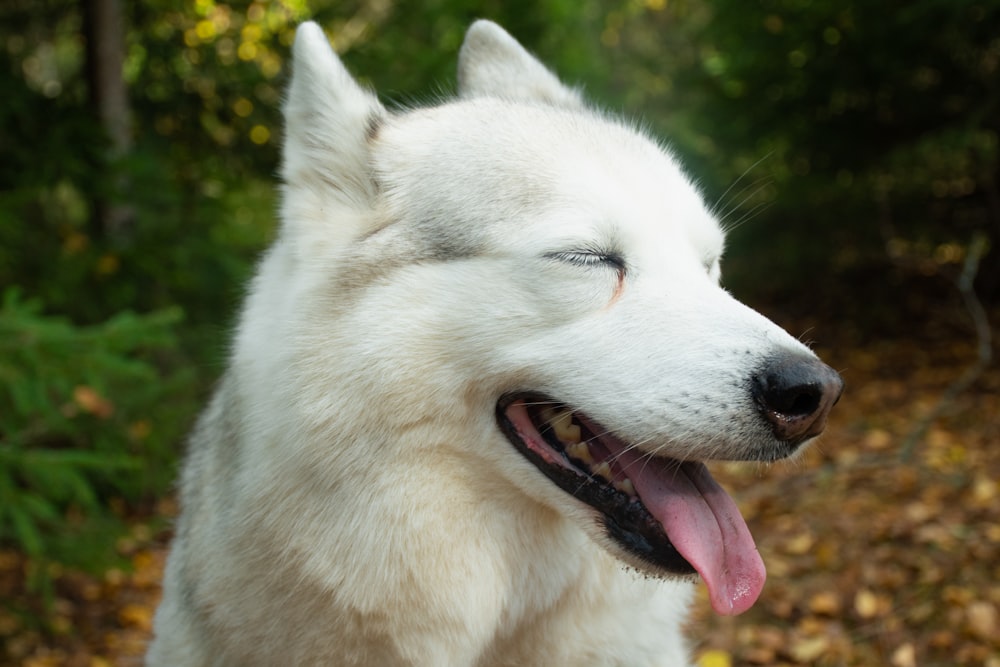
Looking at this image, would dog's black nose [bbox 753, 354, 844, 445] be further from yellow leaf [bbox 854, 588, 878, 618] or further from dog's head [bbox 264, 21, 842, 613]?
yellow leaf [bbox 854, 588, 878, 618]

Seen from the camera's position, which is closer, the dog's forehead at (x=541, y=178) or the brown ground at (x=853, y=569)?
the dog's forehead at (x=541, y=178)

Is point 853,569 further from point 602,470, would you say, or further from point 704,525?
point 602,470

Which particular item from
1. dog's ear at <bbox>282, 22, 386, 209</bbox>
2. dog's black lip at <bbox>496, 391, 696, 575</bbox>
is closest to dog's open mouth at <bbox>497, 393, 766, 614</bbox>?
dog's black lip at <bbox>496, 391, 696, 575</bbox>

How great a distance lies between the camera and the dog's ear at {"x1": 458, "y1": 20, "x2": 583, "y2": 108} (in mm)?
A: 3004

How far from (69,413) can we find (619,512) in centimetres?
377

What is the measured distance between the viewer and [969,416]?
→ 23.2 feet

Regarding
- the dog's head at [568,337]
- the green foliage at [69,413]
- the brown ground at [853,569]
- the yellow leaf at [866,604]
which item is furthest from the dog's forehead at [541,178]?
the yellow leaf at [866,604]

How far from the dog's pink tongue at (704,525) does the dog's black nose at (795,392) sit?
280mm

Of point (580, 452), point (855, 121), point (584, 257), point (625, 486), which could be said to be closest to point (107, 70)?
point (584, 257)

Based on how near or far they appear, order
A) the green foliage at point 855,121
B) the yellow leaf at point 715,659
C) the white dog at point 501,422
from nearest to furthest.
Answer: the white dog at point 501,422, the yellow leaf at point 715,659, the green foliage at point 855,121

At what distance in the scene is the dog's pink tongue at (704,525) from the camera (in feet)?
6.61

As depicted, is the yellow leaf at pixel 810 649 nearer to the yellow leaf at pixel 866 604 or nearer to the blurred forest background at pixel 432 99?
the blurred forest background at pixel 432 99

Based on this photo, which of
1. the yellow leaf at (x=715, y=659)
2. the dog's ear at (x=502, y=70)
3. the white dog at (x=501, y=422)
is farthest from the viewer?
the yellow leaf at (x=715, y=659)

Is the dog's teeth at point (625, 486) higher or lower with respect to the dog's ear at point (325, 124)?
lower
